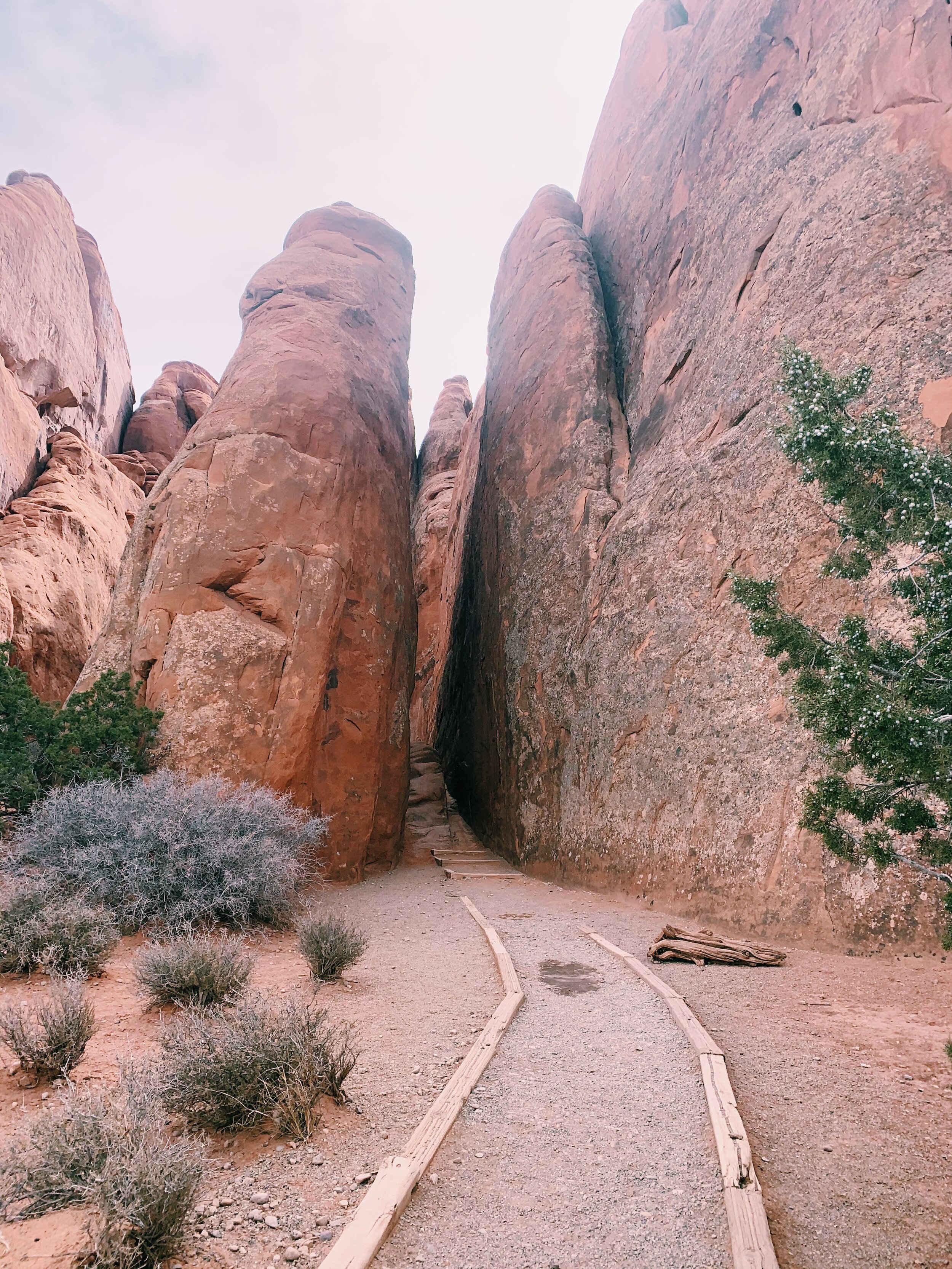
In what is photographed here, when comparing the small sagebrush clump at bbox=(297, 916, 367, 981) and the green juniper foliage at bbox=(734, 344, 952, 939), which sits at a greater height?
the green juniper foliage at bbox=(734, 344, 952, 939)

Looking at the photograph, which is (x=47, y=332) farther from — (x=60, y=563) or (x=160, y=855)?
(x=160, y=855)

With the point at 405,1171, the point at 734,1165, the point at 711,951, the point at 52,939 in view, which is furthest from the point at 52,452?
the point at 734,1165

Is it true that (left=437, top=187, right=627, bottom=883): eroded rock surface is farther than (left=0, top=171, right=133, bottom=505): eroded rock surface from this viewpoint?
No

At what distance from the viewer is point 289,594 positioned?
13.0 meters

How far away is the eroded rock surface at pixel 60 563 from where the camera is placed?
18.1 metres

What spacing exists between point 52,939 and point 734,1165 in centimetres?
536

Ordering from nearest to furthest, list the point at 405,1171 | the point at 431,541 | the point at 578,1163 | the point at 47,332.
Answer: the point at 405,1171 < the point at 578,1163 < the point at 47,332 < the point at 431,541

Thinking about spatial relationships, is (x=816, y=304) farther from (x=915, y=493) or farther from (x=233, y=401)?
(x=233, y=401)

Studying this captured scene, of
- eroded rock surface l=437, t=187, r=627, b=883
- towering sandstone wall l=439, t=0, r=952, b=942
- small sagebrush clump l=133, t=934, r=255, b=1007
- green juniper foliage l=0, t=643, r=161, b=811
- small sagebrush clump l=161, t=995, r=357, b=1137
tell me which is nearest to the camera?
small sagebrush clump l=161, t=995, r=357, b=1137

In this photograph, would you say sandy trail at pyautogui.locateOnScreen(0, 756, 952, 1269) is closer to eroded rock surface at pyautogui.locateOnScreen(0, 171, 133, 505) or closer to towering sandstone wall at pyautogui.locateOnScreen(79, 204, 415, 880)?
towering sandstone wall at pyautogui.locateOnScreen(79, 204, 415, 880)

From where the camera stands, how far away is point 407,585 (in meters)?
16.2

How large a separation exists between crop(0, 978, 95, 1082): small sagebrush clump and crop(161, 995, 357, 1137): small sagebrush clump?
55 centimetres

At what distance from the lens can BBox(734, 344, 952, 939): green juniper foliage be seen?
13.1 ft

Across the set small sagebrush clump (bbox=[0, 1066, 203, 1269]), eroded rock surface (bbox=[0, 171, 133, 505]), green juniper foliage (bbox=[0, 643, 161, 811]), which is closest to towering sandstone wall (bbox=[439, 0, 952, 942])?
small sagebrush clump (bbox=[0, 1066, 203, 1269])
